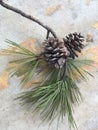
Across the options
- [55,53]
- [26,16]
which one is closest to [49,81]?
[55,53]

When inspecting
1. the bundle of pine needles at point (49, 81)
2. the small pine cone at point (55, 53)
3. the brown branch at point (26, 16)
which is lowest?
the bundle of pine needles at point (49, 81)

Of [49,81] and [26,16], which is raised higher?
[26,16]

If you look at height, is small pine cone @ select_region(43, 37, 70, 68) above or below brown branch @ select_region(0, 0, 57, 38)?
below

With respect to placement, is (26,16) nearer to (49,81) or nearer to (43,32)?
(43,32)

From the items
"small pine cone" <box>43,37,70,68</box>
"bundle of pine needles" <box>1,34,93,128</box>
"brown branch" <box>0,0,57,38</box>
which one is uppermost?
"brown branch" <box>0,0,57,38</box>

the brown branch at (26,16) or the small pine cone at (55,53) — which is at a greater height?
the brown branch at (26,16)
